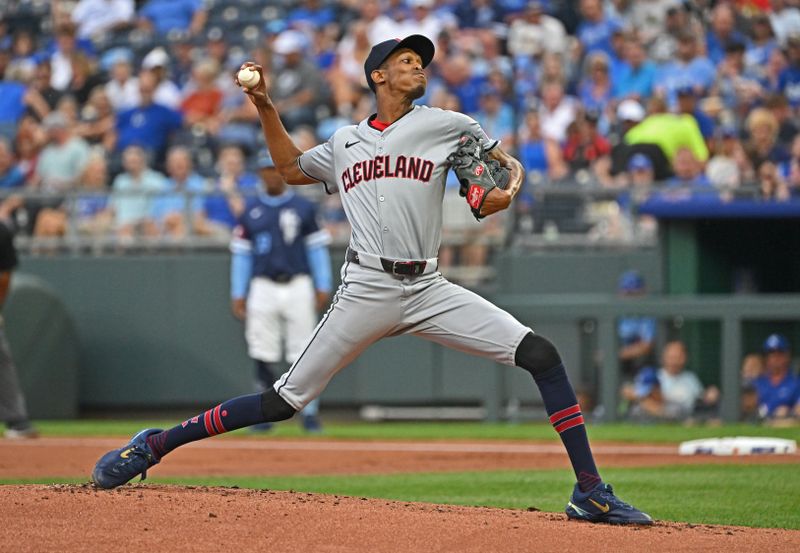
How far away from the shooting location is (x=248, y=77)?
5.59 metres

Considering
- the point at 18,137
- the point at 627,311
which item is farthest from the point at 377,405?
the point at 18,137

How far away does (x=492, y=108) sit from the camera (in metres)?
14.4

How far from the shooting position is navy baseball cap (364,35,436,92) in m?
5.67

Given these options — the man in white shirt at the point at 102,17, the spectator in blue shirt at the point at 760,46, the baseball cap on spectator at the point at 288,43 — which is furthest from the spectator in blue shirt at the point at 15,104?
the spectator in blue shirt at the point at 760,46

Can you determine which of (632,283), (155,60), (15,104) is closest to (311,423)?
(632,283)

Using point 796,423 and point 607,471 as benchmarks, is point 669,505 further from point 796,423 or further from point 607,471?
point 796,423

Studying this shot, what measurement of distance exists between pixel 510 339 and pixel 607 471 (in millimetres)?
3125

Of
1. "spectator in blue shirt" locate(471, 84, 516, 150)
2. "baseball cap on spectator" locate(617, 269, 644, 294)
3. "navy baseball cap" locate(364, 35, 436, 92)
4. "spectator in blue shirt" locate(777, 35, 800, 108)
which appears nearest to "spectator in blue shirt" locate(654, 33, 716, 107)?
"spectator in blue shirt" locate(777, 35, 800, 108)

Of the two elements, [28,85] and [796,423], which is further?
[28,85]

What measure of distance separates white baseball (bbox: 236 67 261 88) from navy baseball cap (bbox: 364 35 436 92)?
474 millimetres

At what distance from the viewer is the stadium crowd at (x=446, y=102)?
13.1 m

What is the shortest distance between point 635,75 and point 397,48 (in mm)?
9487

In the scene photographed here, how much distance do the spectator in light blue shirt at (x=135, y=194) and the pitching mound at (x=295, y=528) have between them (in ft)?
26.7

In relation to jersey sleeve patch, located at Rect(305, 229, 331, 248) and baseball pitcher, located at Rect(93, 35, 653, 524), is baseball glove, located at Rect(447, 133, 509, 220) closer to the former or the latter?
baseball pitcher, located at Rect(93, 35, 653, 524)
